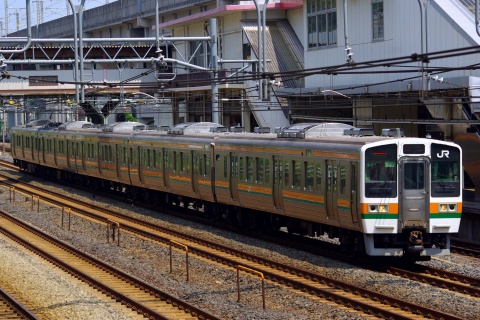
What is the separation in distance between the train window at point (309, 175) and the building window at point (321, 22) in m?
16.0

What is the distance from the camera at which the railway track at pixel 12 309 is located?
14.2 metres

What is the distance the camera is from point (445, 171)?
696 inches

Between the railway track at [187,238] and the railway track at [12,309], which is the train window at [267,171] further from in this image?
the railway track at [12,309]

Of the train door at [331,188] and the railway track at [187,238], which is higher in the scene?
the train door at [331,188]

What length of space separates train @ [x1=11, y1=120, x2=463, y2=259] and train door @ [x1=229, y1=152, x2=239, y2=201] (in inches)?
1.0

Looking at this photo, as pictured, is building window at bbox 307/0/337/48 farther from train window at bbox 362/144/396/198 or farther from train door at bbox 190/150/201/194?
train window at bbox 362/144/396/198

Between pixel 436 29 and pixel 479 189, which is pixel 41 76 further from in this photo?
pixel 479 189

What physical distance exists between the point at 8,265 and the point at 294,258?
5993 mm

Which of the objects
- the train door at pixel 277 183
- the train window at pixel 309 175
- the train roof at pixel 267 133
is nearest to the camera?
the train roof at pixel 267 133

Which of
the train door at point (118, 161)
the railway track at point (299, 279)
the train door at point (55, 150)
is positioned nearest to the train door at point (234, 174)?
the railway track at point (299, 279)

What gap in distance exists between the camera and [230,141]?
23.5 meters

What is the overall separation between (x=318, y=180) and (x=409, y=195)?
87.6 inches

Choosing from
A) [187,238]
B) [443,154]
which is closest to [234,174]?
[187,238]

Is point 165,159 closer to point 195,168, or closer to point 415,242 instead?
point 195,168
